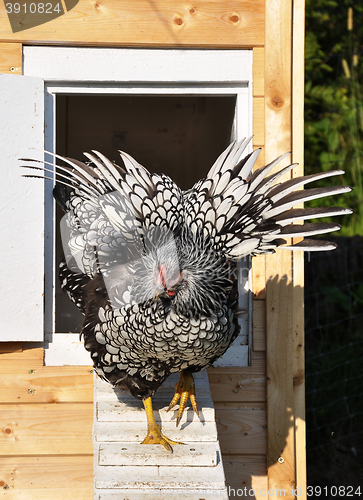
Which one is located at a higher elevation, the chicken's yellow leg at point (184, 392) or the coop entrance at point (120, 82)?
the coop entrance at point (120, 82)

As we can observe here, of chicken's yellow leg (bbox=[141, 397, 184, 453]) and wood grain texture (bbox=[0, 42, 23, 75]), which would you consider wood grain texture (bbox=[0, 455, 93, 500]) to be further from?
wood grain texture (bbox=[0, 42, 23, 75])

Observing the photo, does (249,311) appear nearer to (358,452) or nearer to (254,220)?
(254,220)

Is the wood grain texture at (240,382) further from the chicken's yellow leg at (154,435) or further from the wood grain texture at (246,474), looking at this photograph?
the chicken's yellow leg at (154,435)

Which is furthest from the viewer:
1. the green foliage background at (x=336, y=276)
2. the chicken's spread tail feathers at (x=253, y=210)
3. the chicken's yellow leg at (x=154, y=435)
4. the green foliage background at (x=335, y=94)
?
the green foliage background at (x=335, y=94)

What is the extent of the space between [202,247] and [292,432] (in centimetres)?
119

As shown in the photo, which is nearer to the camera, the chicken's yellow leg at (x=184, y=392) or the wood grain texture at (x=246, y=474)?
the chicken's yellow leg at (x=184, y=392)

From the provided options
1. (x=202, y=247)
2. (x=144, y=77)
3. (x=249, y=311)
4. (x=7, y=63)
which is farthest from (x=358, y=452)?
(x=7, y=63)

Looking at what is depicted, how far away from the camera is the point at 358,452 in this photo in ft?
13.3

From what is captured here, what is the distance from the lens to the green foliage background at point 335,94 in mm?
5387

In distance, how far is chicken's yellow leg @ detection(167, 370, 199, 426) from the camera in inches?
85.9

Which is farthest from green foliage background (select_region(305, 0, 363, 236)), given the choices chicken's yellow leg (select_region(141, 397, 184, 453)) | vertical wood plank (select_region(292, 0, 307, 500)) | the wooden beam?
chicken's yellow leg (select_region(141, 397, 184, 453))

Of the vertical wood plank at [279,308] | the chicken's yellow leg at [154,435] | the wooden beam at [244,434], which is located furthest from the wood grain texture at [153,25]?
the wooden beam at [244,434]

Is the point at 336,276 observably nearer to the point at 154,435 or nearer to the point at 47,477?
the point at 154,435

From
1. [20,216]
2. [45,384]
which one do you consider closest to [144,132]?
[20,216]
